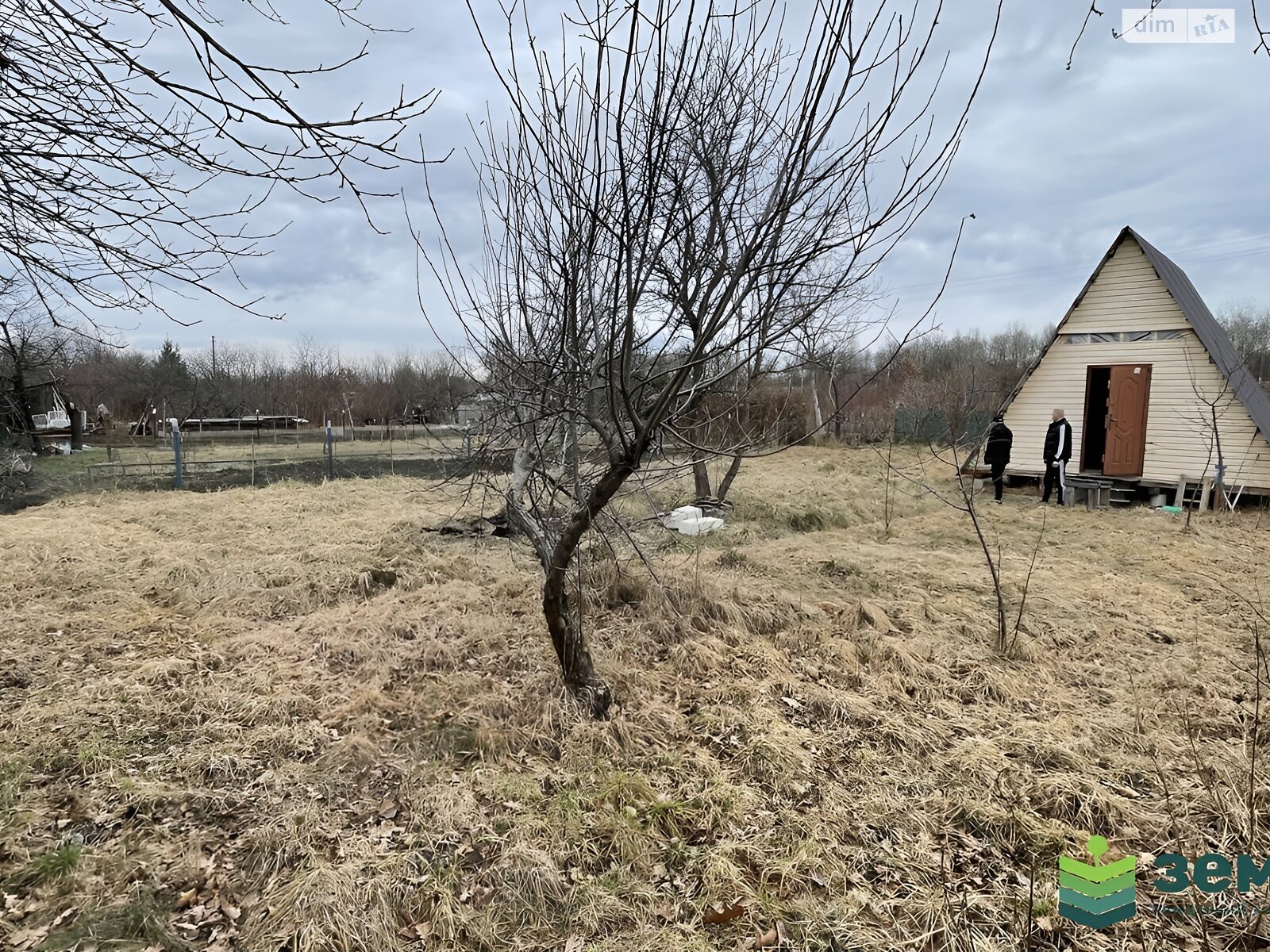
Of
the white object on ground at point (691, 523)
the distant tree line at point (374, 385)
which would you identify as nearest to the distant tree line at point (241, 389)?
the distant tree line at point (374, 385)

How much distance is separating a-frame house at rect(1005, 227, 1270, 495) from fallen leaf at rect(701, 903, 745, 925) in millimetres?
11357

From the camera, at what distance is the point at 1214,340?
10.9m

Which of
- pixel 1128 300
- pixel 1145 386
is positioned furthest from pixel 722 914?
pixel 1128 300

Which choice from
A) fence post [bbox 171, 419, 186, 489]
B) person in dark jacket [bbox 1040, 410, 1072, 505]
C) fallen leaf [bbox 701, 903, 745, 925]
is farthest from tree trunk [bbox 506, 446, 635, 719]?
fence post [bbox 171, 419, 186, 489]

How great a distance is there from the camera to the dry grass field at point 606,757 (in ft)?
7.25

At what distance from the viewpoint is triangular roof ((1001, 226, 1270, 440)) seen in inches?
408

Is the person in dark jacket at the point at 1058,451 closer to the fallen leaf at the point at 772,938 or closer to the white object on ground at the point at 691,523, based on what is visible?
the white object on ground at the point at 691,523

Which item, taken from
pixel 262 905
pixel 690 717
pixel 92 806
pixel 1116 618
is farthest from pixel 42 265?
pixel 1116 618

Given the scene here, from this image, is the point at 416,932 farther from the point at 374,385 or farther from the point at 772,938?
the point at 374,385

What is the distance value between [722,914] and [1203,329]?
13.1 m

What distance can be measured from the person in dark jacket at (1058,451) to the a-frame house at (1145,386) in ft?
3.43

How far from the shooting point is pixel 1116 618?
206 inches

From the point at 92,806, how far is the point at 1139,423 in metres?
14.2

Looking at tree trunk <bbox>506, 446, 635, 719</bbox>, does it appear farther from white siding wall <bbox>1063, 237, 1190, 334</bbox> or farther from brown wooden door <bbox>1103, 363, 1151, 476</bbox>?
white siding wall <bbox>1063, 237, 1190, 334</bbox>
